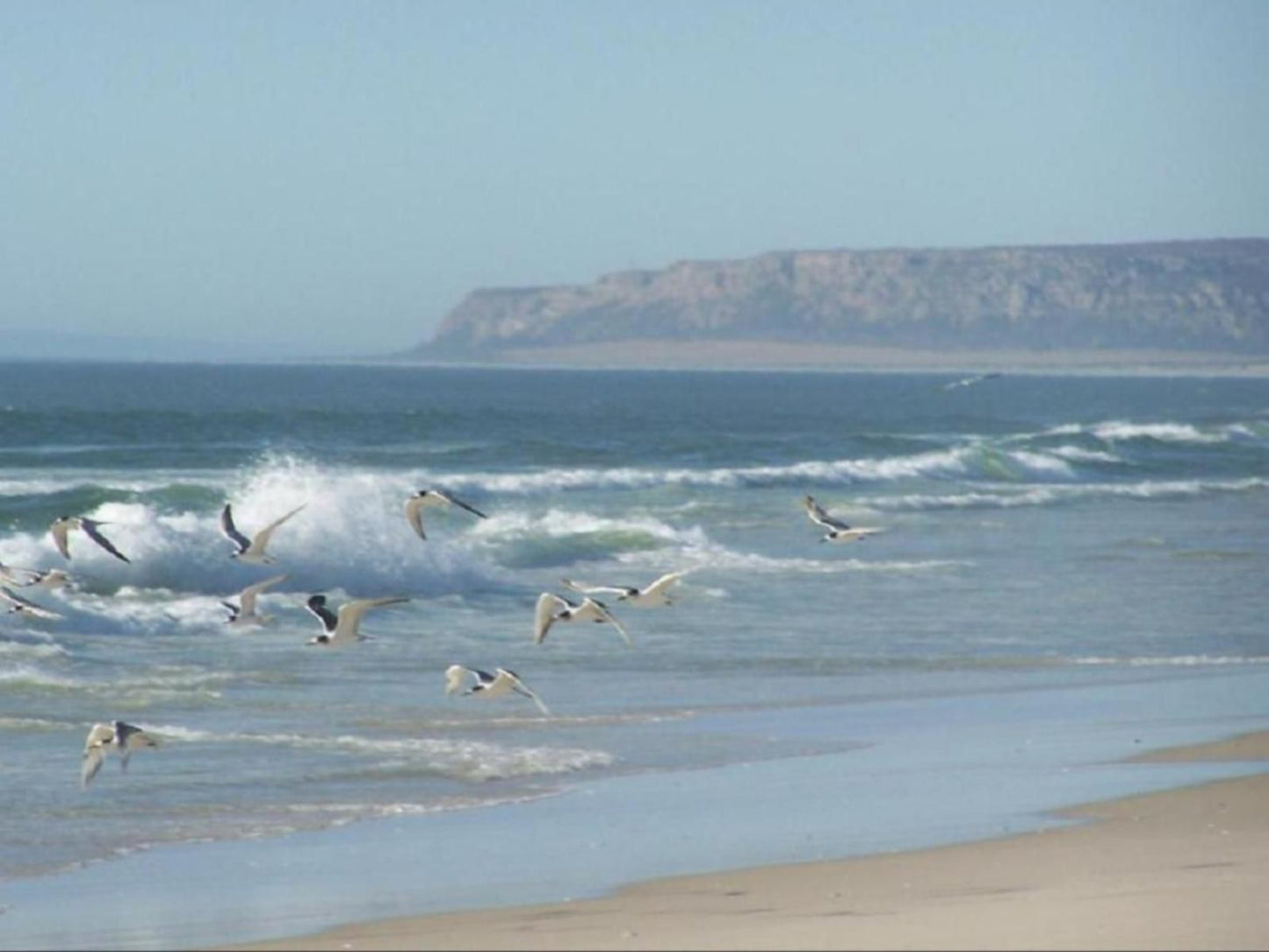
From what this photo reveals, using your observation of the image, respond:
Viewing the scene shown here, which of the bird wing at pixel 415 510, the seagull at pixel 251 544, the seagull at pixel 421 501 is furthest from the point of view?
the bird wing at pixel 415 510

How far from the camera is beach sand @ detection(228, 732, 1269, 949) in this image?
9.12 metres

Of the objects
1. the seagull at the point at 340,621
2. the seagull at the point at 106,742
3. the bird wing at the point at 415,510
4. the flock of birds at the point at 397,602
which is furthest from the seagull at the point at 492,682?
the seagull at the point at 106,742

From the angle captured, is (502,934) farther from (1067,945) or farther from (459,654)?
(459,654)

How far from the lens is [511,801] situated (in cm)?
1316

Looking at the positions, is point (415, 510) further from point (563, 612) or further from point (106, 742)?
point (106, 742)

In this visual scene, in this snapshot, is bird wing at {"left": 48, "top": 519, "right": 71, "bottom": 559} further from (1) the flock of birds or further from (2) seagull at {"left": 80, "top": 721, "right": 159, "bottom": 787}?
(2) seagull at {"left": 80, "top": 721, "right": 159, "bottom": 787}

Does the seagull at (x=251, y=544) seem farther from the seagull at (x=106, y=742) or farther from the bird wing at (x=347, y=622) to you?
the seagull at (x=106, y=742)

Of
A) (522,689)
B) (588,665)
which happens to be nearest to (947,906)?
(522,689)

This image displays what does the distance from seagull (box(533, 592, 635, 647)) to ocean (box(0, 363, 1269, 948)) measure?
57 centimetres

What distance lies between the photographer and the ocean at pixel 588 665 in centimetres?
1241

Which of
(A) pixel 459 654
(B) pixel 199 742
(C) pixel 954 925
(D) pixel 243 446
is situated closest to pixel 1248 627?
(A) pixel 459 654

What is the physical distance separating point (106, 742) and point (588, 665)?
22.4ft

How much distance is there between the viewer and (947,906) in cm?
984

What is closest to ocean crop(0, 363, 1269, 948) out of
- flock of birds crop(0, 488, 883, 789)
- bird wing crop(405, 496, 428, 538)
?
flock of birds crop(0, 488, 883, 789)
